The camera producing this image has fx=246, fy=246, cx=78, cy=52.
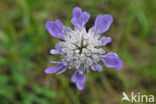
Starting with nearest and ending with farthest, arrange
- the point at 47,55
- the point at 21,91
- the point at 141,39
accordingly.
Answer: the point at 21,91 < the point at 47,55 < the point at 141,39

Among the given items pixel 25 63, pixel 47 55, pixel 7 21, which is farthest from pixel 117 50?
pixel 7 21

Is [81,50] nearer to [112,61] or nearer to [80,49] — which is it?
[80,49]

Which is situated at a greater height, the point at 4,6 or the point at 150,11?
the point at 4,6

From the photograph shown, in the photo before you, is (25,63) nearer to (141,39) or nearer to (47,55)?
(47,55)

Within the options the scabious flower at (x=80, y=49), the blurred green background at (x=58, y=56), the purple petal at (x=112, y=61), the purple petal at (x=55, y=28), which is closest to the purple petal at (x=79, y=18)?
the scabious flower at (x=80, y=49)

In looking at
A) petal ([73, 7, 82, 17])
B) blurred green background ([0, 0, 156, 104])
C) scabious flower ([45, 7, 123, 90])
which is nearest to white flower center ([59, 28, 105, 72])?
scabious flower ([45, 7, 123, 90])

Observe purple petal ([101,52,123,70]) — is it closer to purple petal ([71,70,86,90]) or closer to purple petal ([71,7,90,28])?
purple petal ([71,70,86,90])

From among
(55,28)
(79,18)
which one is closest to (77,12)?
(79,18)
